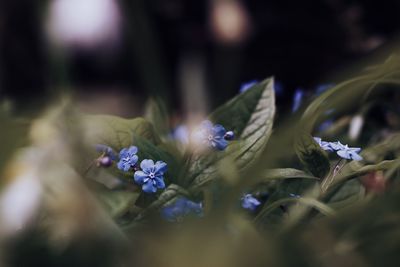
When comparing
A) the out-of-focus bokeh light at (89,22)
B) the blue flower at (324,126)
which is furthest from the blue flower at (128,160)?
the out-of-focus bokeh light at (89,22)

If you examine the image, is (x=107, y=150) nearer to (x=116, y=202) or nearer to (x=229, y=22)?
(x=116, y=202)

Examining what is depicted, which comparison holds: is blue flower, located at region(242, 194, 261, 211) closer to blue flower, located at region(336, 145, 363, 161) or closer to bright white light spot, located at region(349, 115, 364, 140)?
blue flower, located at region(336, 145, 363, 161)

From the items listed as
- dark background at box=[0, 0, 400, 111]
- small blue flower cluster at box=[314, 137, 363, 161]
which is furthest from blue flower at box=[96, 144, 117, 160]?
dark background at box=[0, 0, 400, 111]

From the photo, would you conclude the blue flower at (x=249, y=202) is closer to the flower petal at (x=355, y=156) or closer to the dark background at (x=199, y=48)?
the flower petal at (x=355, y=156)

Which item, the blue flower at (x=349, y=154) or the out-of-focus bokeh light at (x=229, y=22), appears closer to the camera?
the blue flower at (x=349, y=154)

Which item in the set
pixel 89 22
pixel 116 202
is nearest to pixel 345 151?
pixel 116 202

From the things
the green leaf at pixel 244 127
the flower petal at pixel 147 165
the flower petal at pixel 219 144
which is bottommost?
the green leaf at pixel 244 127

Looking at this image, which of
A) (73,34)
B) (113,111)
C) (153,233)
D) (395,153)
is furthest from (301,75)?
(153,233)

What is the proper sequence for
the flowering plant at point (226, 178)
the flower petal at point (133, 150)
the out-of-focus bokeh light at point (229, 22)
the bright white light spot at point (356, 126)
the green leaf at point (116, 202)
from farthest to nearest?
the out-of-focus bokeh light at point (229, 22), the bright white light spot at point (356, 126), the flower petal at point (133, 150), the green leaf at point (116, 202), the flowering plant at point (226, 178)
